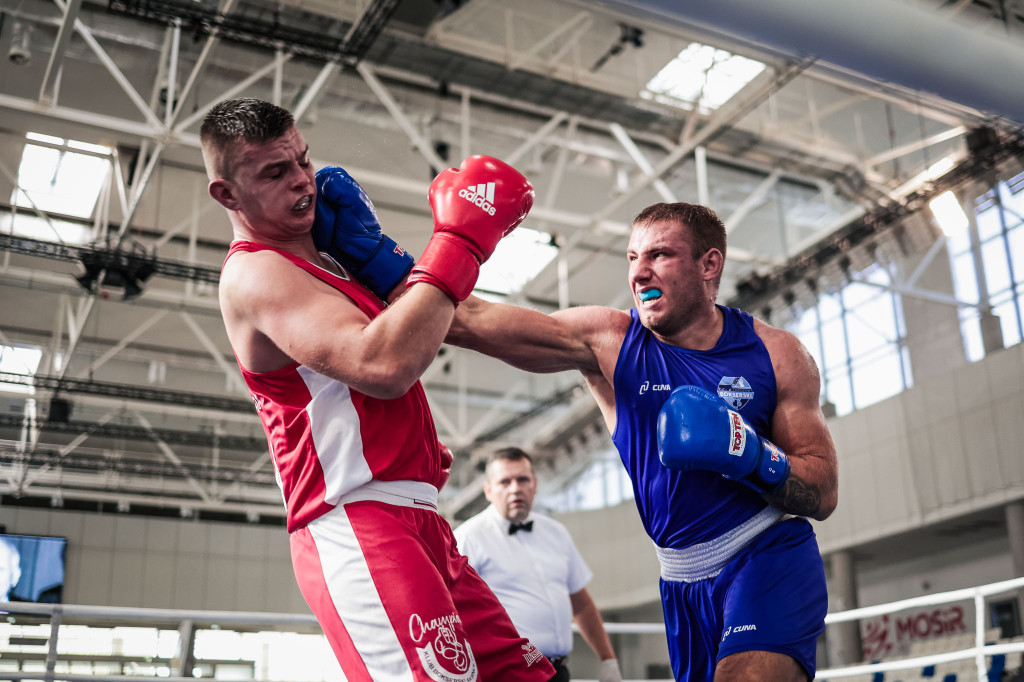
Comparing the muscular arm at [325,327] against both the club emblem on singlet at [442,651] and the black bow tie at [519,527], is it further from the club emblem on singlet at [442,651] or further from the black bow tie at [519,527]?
the black bow tie at [519,527]

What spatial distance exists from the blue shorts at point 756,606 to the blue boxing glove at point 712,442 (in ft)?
0.66

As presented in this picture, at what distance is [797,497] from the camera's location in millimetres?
2289

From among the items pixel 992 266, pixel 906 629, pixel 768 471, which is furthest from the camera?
pixel 906 629

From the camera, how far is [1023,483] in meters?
10.8

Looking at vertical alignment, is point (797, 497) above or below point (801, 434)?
below

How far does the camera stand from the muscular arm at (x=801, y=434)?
90.8 inches

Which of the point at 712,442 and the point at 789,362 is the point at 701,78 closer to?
the point at 789,362

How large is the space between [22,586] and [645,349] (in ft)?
56.4

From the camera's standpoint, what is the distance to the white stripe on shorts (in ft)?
5.35

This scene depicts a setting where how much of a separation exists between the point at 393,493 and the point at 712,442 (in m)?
0.76

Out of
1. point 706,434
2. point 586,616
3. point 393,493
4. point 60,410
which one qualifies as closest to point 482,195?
point 393,493

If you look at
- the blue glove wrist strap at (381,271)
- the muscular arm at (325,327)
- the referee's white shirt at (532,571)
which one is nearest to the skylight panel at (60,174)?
the referee's white shirt at (532,571)

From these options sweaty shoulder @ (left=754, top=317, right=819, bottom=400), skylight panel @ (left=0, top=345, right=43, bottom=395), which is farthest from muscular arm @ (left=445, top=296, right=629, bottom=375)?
skylight panel @ (left=0, top=345, right=43, bottom=395)

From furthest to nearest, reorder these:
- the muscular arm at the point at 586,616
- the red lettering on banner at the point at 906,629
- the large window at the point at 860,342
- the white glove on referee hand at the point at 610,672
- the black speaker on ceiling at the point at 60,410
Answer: the black speaker on ceiling at the point at 60,410, the red lettering on banner at the point at 906,629, the large window at the point at 860,342, the muscular arm at the point at 586,616, the white glove on referee hand at the point at 610,672
